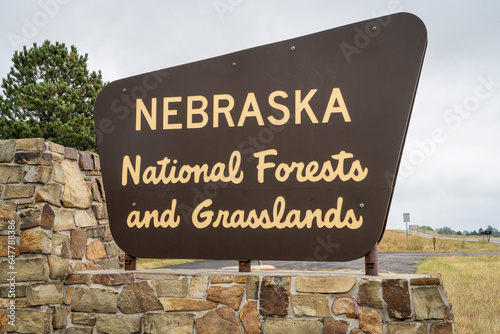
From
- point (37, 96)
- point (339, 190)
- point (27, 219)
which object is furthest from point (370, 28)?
point (37, 96)

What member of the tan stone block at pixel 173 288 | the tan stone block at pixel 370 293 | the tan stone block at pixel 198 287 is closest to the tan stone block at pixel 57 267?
the tan stone block at pixel 173 288

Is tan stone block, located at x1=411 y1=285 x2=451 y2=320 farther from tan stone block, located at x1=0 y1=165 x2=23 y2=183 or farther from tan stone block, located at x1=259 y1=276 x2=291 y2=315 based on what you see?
tan stone block, located at x1=0 y1=165 x2=23 y2=183

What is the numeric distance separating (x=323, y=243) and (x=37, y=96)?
18.9 m

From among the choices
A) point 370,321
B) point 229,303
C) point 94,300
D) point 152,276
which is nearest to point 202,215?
point 152,276

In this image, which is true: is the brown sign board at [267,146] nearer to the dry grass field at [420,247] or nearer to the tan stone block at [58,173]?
the tan stone block at [58,173]

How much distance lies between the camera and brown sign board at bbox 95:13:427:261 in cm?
412

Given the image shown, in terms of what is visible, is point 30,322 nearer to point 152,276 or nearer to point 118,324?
point 118,324

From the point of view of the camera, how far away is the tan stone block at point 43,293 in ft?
14.6

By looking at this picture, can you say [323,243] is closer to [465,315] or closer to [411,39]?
[411,39]

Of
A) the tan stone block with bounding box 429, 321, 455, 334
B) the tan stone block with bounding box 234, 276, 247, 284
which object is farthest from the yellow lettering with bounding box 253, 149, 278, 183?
the tan stone block with bounding box 429, 321, 455, 334

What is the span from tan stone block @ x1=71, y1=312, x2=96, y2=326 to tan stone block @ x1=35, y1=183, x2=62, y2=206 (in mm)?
1192

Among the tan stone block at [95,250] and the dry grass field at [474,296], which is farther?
the dry grass field at [474,296]

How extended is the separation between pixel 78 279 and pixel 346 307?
2792 mm

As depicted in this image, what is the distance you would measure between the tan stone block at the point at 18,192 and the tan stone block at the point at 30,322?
3.87 feet
